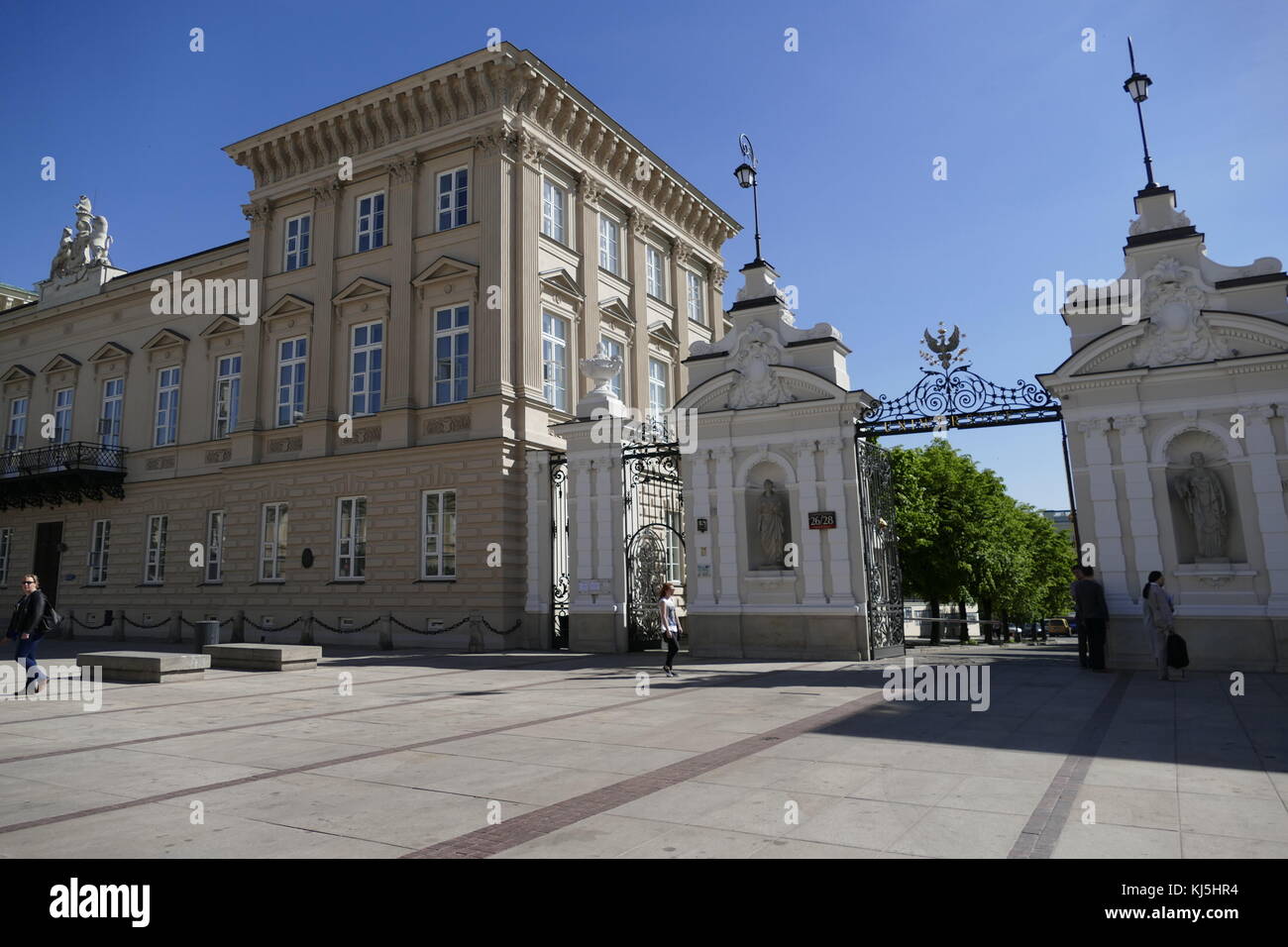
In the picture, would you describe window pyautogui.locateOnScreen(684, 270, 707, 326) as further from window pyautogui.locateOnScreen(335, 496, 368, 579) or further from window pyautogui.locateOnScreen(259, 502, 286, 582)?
window pyautogui.locateOnScreen(259, 502, 286, 582)

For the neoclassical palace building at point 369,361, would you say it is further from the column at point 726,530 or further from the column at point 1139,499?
the column at point 1139,499

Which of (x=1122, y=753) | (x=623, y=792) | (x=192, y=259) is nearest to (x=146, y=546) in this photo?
(x=192, y=259)

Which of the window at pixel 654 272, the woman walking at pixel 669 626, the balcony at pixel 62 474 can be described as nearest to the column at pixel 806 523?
the woman walking at pixel 669 626

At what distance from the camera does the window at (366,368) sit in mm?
25156

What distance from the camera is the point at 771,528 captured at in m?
18.0

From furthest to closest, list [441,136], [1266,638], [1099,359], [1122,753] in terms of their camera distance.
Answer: [441,136]
[1099,359]
[1266,638]
[1122,753]

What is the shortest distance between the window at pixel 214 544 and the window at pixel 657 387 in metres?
15.5

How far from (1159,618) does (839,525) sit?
6.01m

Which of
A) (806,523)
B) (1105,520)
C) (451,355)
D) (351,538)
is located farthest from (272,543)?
(1105,520)

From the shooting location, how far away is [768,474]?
60.8 ft

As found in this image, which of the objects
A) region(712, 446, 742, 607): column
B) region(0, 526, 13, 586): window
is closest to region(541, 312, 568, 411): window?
region(712, 446, 742, 607): column
